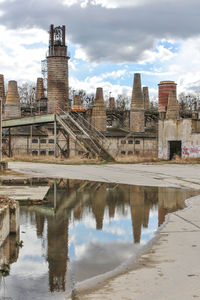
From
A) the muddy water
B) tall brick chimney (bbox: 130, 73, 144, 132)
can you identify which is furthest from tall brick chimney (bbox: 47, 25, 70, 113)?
the muddy water

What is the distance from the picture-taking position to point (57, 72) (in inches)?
1750

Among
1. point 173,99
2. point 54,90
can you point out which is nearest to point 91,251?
point 54,90

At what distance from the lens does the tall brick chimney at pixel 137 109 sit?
158 ft

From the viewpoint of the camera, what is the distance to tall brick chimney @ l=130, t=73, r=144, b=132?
48300mm

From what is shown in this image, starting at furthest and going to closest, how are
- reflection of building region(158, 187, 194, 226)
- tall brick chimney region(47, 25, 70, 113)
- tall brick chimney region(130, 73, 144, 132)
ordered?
tall brick chimney region(130, 73, 144, 132) → tall brick chimney region(47, 25, 70, 113) → reflection of building region(158, 187, 194, 226)

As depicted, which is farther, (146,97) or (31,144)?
(146,97)

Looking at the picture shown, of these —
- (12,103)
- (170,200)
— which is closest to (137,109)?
(12,103)

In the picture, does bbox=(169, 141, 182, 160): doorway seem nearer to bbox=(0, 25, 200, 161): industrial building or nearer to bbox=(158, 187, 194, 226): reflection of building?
bbox=(0, 25, 200, 161): industrial building

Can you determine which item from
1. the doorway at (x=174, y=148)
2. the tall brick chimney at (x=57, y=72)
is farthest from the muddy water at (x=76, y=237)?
the tall brick chimney at (x=57, y=72)

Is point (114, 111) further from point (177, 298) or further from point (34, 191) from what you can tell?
point (177, 298)

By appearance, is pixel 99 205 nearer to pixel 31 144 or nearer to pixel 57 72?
pixel 31 144

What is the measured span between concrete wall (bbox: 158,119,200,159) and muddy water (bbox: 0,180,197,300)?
20628 millimetres

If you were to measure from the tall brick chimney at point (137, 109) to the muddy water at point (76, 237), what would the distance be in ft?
126

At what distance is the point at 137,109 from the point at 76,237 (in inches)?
1723
